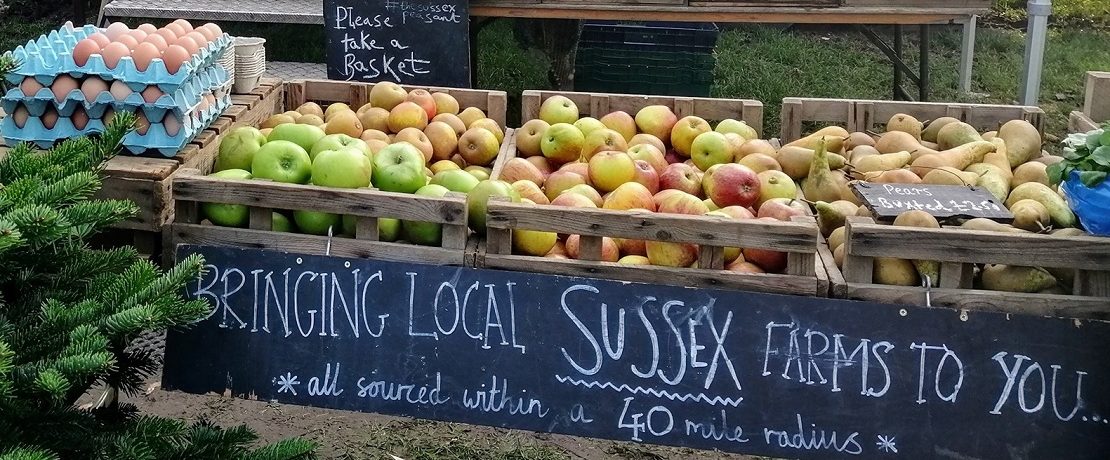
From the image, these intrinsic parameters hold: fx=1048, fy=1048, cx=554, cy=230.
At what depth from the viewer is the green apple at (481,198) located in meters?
2.66

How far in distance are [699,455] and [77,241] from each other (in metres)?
2.19

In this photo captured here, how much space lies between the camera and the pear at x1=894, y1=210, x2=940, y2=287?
243 cm

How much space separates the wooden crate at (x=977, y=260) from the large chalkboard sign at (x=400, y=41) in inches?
101

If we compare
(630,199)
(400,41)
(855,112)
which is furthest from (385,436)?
(855,112)

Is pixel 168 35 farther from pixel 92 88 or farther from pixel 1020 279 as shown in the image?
pixel 1020 279

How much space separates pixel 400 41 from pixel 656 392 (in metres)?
2.61

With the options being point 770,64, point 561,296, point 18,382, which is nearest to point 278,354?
point 561,296

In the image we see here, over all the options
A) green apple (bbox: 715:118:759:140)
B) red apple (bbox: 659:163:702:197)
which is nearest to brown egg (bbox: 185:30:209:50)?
red apple (bbox: 659:163:702:197)

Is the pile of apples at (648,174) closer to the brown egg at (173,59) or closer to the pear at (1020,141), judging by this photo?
the pear at (1020,141)

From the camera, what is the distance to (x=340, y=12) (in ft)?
15.3

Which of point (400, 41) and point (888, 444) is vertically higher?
point (400, 41)

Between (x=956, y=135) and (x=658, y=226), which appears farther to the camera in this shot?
(x=956, y=135)

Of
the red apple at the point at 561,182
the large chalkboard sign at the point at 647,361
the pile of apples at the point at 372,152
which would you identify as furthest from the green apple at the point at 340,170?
the red apple at the point at 561,182

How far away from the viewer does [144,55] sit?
9.23 ft
